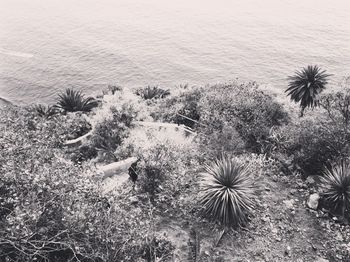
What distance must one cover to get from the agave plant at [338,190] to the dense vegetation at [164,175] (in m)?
0.04

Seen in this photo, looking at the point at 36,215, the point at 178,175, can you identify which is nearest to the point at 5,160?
the point at 36,215

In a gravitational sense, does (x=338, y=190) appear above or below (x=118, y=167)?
above

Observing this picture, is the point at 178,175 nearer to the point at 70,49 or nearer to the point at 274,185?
the point at 274,185

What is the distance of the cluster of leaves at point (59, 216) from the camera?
7953 mm

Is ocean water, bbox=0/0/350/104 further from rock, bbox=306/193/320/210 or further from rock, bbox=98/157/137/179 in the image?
rock, bbox=306/193/320/210

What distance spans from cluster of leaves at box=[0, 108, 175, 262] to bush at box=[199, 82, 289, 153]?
7319mm

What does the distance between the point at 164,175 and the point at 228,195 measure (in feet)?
9.08

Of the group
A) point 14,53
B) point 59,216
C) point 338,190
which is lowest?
point 14,53

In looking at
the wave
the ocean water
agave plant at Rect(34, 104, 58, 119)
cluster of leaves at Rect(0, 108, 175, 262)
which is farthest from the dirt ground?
the wave

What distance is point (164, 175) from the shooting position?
42.9 feet

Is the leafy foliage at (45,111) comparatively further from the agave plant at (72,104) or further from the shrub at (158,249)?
the shrub at (158,249)

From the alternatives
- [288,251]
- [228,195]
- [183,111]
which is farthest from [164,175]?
[183,111]

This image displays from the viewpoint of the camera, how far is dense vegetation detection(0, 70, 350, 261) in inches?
334

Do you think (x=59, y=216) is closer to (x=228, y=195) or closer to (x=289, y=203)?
(x=228, y=195)
